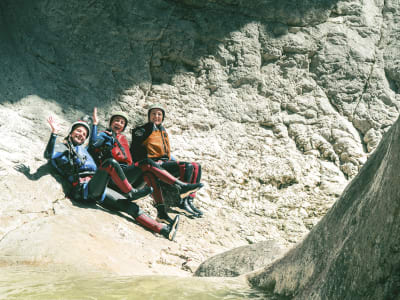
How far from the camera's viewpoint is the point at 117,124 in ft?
15.6

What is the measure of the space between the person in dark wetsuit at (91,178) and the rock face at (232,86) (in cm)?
28

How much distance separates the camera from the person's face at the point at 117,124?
4734 mm

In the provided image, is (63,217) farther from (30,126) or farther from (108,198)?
(30,126)

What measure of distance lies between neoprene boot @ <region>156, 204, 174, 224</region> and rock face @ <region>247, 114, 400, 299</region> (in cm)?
264

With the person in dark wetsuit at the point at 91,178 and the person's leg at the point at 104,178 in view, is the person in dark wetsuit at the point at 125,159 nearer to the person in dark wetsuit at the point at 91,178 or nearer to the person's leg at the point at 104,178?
the person in dark wetsuit at the point at 91,178

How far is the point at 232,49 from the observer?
5.98 meters

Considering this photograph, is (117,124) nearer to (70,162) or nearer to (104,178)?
(70,162)

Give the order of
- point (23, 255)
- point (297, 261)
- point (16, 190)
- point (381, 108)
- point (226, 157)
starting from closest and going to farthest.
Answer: point (297, 261) → point (23, 255) → point (16, 190) → point (226, 157) → point (381, 108)

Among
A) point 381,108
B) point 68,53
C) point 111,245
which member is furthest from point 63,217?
point 381,108

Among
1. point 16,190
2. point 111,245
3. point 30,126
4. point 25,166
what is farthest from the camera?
point 30,126

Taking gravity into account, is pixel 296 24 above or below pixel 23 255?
above

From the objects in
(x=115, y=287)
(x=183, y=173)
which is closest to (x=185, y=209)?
(x=183, y=173)

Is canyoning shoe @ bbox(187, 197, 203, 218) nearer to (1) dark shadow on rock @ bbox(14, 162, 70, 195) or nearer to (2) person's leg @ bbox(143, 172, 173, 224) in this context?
(2) person's leg @ bbox(143, 172, 173, 224)

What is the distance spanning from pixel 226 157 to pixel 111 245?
2.55m
